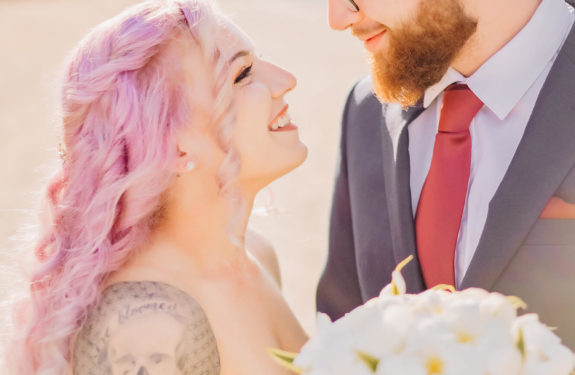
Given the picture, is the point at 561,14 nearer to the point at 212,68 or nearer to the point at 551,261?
the point at 551,261

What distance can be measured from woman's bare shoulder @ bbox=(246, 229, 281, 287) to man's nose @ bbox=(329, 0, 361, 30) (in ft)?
3.04

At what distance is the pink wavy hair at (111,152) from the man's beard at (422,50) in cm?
66

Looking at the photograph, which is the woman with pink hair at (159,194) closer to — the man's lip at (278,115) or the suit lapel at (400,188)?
the man's lip at (278,115)

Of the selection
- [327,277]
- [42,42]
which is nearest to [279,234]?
[327,277]

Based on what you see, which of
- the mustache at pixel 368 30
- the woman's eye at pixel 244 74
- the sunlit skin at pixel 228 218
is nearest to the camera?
the sunlit skin at pixel 228 218

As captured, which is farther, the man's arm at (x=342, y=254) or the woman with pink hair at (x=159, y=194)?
the man's arm at (x=342, y=254)

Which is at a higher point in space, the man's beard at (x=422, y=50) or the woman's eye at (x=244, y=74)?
the man's beard at (x=422, y=50)

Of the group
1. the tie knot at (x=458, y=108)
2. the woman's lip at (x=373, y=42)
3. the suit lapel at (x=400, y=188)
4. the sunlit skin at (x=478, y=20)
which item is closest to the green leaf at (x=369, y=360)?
the suit lapel at (x=400, y=188)

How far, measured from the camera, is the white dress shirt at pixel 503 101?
8.25 feet

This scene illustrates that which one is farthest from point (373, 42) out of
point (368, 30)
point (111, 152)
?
point (111, 152)

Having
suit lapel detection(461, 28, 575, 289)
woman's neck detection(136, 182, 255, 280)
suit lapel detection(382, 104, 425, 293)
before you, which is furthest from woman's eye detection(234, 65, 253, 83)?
suit lapel detection(461, 28, 575, 289)

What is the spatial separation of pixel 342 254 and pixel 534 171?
1094 mm

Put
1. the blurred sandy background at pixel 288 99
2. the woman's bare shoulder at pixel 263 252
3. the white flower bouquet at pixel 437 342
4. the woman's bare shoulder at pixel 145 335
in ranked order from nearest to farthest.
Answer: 1. the white flower bouquet at pixel 437 342
2. the woman's bare shoulder at pixel 145 335
3. the woman's bare shoulder at pixel 263 252
4. the blurred sandy background at pixel 288 99

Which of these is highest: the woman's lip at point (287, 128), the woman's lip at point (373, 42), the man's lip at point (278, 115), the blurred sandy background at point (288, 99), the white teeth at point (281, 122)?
the woman's lip at point (373, 42)
